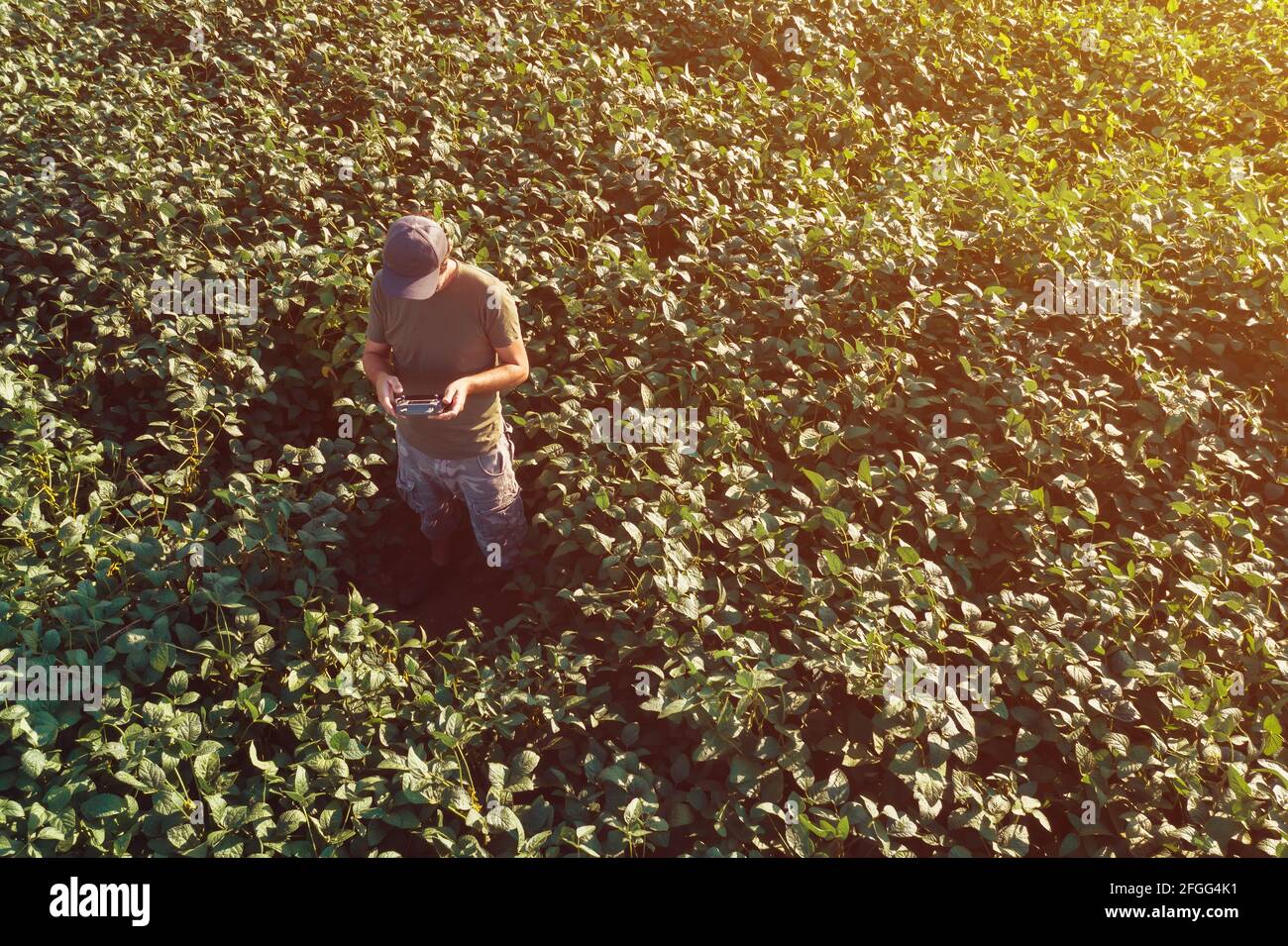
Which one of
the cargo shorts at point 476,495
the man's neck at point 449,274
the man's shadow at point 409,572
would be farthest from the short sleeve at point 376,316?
the man's shadow at point 409,572

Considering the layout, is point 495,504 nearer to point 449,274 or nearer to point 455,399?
point 455,399

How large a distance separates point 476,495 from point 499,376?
0.70m

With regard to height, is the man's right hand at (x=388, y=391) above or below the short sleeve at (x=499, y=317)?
below

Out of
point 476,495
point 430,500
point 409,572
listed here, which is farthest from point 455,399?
point 409,572

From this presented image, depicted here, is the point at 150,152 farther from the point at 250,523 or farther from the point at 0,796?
the point at 0,796

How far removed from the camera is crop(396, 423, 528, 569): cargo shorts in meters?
4.07

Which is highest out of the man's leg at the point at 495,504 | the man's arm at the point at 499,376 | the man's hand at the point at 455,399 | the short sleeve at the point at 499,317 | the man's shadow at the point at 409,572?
the short sleeve at the point at 499,317

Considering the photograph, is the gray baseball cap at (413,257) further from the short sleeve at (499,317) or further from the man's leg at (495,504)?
the man's leg at (495,504)

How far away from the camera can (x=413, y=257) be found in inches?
134

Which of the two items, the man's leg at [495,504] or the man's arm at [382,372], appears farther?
the man's leg at [495,504]

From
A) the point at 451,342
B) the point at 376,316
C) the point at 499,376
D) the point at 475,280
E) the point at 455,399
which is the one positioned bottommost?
the point at 455,399

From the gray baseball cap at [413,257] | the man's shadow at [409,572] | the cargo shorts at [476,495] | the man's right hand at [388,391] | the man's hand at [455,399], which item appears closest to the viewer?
the gray baseball cap at [413,257]

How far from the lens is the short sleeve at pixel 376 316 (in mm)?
3691

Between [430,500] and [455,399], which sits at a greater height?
[455,399]
